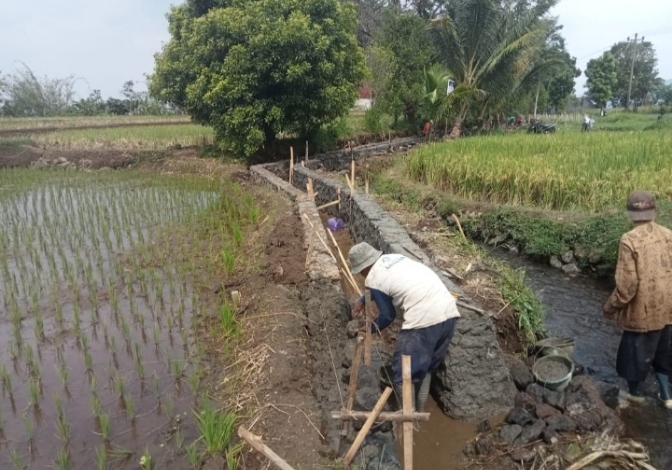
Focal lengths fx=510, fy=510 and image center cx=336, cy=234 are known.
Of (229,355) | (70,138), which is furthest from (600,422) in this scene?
(70,138)

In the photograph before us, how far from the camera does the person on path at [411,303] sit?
3.29 metres

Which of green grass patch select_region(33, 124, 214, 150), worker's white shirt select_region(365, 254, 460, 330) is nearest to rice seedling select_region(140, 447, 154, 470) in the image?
worker's white shirt select_region(365, 254, 460, 330)

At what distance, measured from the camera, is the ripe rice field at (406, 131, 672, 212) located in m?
7.82

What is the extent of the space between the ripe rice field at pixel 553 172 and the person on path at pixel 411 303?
5350 millimetres

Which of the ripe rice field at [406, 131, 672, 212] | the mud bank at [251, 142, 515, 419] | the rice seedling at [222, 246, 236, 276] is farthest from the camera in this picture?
the ripe rice field at [406, 131, 672, 212]

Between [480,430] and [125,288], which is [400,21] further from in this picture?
[480,430]

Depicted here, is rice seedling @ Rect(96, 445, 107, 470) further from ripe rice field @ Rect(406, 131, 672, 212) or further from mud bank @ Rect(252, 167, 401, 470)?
ripe rice field @ Rect(406, 131, 672, 212)

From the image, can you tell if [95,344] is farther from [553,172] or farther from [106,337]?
[553,172]

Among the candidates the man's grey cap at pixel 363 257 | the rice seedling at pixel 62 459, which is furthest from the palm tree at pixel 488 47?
the rice seedling at pixel 62 459

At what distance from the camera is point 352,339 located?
4559 millimetres

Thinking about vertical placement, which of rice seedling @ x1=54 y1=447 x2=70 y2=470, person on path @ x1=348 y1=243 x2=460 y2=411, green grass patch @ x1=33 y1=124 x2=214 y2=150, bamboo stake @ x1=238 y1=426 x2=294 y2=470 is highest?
green grass patch @ x1=33 y1=124 x2=214 y2=150

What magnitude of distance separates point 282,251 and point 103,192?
7.84 m

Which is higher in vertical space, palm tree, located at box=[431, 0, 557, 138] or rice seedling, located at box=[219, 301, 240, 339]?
palm tree, located at box=[431, 0, 557, 138]

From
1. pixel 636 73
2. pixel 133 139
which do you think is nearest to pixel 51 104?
pixel 133 139
